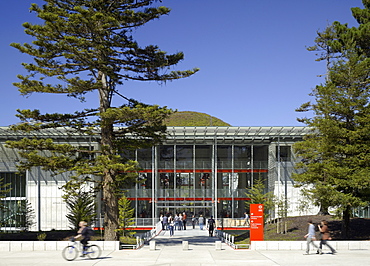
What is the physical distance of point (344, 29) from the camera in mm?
31625

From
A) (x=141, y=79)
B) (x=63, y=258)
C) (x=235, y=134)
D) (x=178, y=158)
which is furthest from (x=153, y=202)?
(x=63, y=258)

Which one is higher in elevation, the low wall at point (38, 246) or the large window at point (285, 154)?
the large window at point (285, 154)

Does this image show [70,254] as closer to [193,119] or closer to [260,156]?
[260,156]

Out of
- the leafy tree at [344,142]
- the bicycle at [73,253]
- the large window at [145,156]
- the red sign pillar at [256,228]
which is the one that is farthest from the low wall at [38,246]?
the large window at [145,156]

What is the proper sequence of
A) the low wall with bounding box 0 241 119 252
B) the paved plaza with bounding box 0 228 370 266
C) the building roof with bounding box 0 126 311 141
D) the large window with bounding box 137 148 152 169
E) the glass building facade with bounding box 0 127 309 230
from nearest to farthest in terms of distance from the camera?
the paved plaza with bounding box 0 228 370 266
the low wall with bounding box 0 241 119 252
the building roof with bounding box 0 126 311 141
the glass building facade with bounding box 0 127 309 230
the large window with bounding box 137 148 152 169

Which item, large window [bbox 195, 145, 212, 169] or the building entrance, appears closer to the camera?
the building entrance

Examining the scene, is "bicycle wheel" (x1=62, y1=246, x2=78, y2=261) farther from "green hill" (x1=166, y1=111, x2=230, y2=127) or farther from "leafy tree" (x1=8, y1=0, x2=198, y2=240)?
"green hill" (x1=166, y1=111, x2=230, y2=127)

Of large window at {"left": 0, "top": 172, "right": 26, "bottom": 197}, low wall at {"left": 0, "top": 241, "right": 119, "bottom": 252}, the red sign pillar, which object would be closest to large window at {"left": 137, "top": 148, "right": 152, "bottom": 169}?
large window at {"left": 0, "top": 172, "right": 26, "bottom": 197}

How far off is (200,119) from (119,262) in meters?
131

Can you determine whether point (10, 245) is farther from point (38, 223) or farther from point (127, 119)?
point (38, 223)

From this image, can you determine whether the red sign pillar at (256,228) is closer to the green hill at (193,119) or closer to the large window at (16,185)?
the large window at (16,185)

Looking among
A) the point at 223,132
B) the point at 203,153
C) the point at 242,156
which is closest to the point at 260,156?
the point at 242,156

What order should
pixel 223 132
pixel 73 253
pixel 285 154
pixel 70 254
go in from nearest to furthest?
pixel 70 254 → pixel 73 253 → pixel 223 132 → pixel 285 154

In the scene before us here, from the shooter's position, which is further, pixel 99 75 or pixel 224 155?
pixel 224 155
